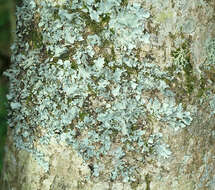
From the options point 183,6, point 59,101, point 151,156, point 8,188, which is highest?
point 183,6

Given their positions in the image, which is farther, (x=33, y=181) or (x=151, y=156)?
(x=33, y=181)

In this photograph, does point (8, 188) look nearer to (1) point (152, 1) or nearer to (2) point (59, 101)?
(2) point (59, 101)

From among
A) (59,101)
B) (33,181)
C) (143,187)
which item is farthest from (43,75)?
(143,187)

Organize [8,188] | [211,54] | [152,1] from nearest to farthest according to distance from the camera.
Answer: [152,1], [211,54], [8,188]

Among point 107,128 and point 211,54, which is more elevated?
point 211,54

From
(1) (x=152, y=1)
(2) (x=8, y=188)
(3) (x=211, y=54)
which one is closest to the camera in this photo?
(1) (x=152, y=1)
